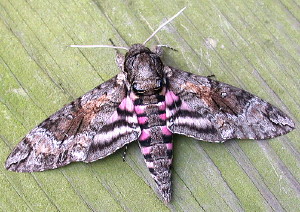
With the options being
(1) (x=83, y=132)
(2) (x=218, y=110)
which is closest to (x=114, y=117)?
(1) (x=83, y=132)

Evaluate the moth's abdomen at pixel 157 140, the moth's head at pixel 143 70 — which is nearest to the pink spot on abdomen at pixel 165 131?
the moth's abdomen at pixel 157 140

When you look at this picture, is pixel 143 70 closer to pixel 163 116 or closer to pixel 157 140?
pixel 163 116

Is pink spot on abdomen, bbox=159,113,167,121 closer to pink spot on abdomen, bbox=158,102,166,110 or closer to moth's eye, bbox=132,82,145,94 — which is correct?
pink spot on abdomen, bbox=158,102,166,110

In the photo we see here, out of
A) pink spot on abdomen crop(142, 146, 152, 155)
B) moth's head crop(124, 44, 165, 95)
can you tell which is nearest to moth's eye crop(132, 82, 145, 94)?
moth's head crop(124, 44, 165, 95)

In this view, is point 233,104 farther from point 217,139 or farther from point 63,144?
point 63,144

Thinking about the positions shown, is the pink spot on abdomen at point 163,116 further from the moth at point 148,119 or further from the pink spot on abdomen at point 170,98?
the pink spot on abdomen at point 170,98

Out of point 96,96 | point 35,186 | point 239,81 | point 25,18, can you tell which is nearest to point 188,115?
point 239,81

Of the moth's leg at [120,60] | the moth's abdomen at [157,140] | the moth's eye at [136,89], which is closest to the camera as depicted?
the moth's abdomen at [157,140]
